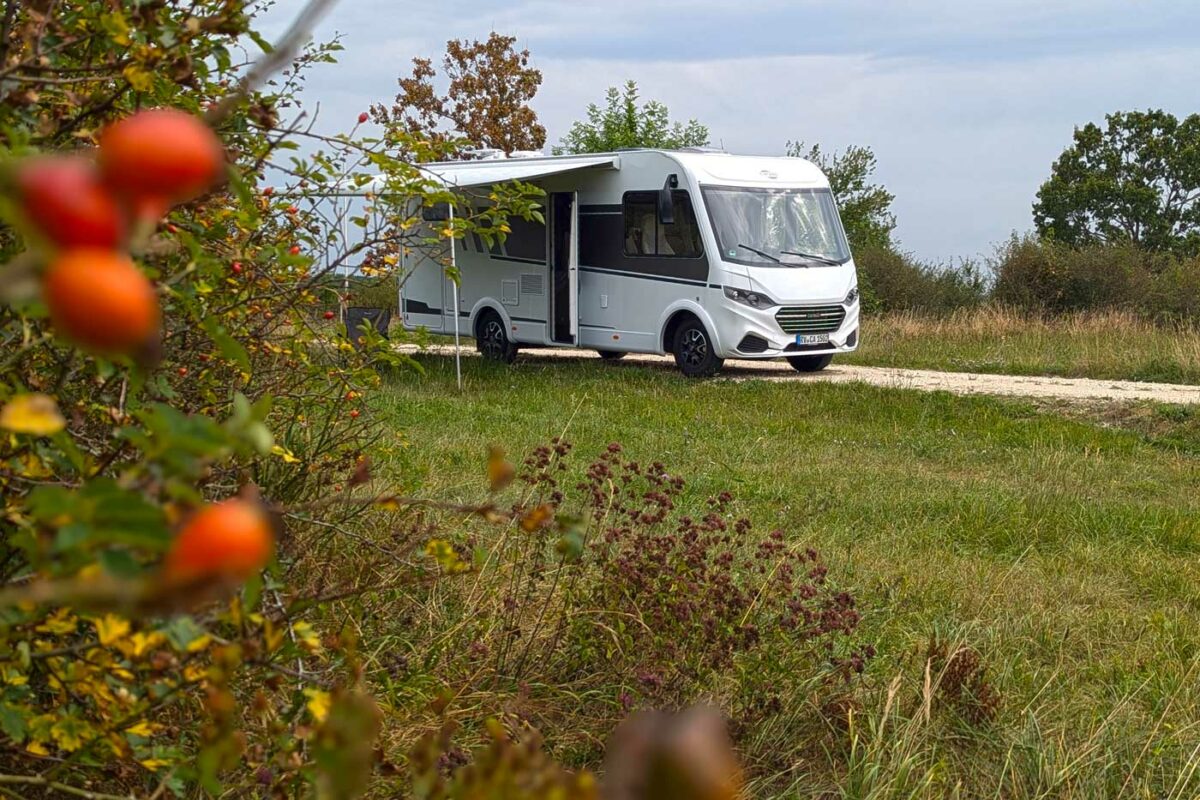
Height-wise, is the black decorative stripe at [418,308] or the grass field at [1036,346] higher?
the black decorative stripe at [418,308]

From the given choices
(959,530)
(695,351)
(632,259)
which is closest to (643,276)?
→ (632,259)

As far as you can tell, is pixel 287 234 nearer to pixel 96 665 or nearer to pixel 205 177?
pixel 96 665

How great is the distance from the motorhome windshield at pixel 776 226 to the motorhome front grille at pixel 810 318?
0.53 metres

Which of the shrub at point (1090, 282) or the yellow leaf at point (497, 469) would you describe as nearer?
the yellow leaf at point (497, 469)

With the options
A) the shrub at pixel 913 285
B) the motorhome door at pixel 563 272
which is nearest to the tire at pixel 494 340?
the motorhome door at pixel 563 272

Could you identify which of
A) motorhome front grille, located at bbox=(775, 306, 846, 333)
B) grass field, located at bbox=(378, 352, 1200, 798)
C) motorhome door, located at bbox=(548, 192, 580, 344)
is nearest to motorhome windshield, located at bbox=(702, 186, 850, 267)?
motorhome front grille, located at bbox=(775, 306, 846, 333)

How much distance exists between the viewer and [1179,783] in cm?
315

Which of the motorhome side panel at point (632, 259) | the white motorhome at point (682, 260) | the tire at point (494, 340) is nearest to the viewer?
the white motorhome at point (682, 260)

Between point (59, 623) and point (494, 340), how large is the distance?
612 inches

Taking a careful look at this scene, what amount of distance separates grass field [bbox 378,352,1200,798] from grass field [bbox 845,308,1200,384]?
11.9ft

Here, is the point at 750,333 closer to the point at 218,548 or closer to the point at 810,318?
the point at 810,318

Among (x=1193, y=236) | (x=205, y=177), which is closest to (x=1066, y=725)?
(x=205, y=177)

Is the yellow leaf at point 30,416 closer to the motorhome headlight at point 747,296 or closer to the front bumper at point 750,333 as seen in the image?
the front bumper at point 750,333

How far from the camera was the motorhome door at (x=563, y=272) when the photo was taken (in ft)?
50.8
